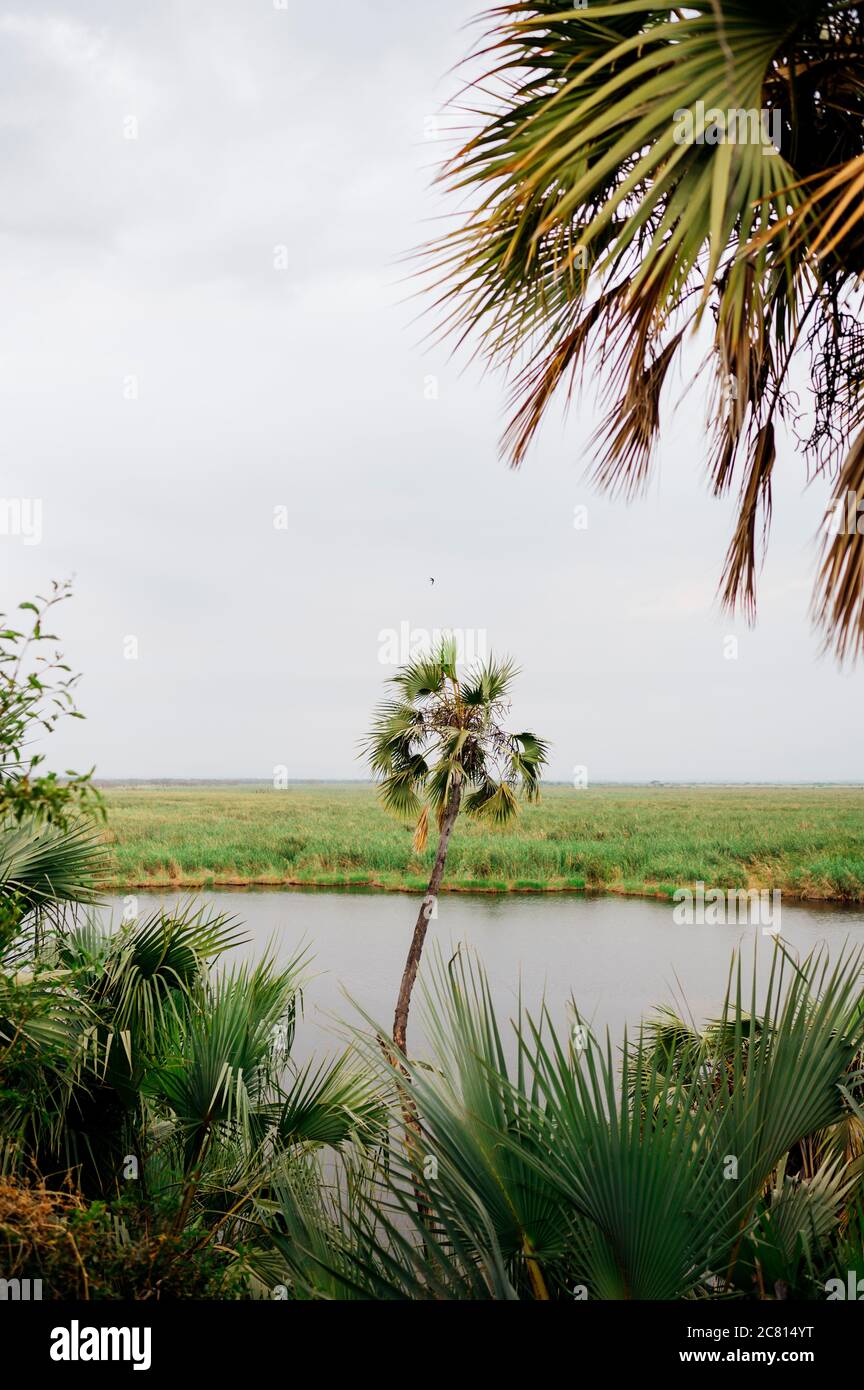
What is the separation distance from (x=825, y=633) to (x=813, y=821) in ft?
111

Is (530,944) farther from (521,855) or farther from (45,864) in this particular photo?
(45,864)

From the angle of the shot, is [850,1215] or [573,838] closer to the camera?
[850,1215]

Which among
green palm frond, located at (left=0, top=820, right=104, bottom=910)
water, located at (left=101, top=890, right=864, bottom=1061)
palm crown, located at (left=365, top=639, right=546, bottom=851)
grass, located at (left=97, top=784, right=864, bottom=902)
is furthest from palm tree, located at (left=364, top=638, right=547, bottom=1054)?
grass, located at (left=97, top=784, right=864, bottom=902)

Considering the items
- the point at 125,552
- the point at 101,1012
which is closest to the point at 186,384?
the point at 125,552

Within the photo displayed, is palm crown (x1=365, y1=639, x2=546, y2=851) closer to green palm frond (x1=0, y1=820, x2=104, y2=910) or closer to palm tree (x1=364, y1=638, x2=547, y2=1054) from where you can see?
palm tree (x1=364, y1=638, x2=547, y2=1054)

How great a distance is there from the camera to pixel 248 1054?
3.01 metres

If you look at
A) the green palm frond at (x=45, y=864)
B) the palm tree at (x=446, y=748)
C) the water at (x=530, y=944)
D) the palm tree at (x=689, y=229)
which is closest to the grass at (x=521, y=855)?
the water at (x=530, y=944)

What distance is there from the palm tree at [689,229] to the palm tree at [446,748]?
5.55 meters

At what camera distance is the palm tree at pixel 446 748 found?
8.00m

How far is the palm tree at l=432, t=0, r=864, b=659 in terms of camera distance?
148cm

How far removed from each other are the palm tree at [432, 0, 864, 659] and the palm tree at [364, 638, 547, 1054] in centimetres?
555

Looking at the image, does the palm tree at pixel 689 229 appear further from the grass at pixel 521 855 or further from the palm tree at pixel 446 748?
the grass at pixel 521 855

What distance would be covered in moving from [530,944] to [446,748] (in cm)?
682
